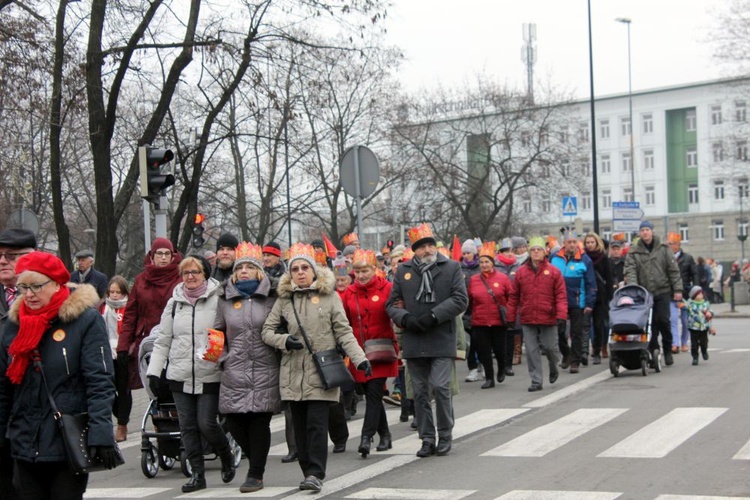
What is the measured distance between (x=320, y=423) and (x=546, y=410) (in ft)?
15.3

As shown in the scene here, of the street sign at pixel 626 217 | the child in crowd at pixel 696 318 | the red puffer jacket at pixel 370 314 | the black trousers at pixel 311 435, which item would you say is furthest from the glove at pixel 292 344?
the street sign at pixel 626 217

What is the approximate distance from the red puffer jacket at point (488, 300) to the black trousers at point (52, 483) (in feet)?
32.7

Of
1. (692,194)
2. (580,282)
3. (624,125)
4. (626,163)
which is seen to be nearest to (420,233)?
(580,282)

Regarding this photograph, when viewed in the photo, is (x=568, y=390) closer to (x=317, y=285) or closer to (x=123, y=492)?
(x=317, y=285)

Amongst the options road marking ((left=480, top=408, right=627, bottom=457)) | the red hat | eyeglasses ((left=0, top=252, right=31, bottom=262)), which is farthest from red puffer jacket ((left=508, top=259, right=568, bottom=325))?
the red hat

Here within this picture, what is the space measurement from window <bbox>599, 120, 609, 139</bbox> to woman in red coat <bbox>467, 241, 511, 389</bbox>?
7320 centimetres

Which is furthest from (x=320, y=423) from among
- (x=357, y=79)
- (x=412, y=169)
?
(x=412, y=169)

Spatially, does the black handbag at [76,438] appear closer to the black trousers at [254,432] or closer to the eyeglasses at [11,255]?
the eyeglasses at [11,255]

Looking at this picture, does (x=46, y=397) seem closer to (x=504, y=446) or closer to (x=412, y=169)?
(x=504, y=446)

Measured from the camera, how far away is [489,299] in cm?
1533

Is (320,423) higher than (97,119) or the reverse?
the reverse

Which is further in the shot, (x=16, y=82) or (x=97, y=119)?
(x=97, y=119)

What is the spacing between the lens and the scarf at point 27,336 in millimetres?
5797

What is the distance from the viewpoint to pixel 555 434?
427 inches
